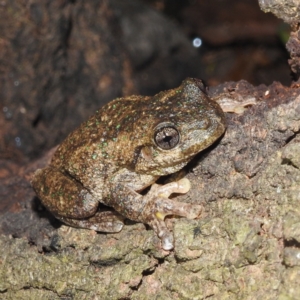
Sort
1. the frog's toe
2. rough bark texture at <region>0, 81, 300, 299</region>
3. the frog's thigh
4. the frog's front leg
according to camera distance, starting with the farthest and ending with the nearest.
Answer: the frog's thigh, the frog's front leg, the frog's toe, rough bark texture at <region>0, 81, 300, 299</region>

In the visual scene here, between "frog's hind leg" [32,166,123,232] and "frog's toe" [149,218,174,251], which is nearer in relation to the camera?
"frog's toe" [149,218,174,251]

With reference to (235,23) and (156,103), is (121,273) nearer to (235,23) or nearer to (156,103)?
(156,103)

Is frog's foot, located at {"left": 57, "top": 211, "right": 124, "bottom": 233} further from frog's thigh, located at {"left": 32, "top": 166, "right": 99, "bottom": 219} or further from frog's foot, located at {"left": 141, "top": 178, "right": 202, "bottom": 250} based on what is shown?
frog's foot, located at {"left": 141, "top": 178, "right": 202, "bottom": 250}

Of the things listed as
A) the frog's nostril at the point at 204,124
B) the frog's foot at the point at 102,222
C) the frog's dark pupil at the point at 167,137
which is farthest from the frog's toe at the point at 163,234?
the frog's nostril at the point at 204,124

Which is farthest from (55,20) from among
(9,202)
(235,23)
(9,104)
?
(235,23)

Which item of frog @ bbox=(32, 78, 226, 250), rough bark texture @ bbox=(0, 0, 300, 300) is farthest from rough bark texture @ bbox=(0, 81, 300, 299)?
frog @ bbox=(32, 78, 226, 250)

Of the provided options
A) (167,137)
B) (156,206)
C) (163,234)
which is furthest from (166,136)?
(163,234)
